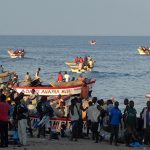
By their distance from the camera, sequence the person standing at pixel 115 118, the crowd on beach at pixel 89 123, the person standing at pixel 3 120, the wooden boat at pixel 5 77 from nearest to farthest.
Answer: the person standing at pixel 3 120, the crowd on beach at pixel 89 123, the person standing at pixel 115 118, the wooden boat at pixel 5 77

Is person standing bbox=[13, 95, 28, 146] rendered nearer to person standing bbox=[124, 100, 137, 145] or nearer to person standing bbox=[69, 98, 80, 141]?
person standing bbox=[69, 98, 80, 141]

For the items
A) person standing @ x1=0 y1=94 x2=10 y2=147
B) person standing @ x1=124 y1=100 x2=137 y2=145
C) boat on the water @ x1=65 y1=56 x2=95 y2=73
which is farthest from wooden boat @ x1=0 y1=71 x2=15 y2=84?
person standing @ x1=0 y1=94 x2=10 y2=147

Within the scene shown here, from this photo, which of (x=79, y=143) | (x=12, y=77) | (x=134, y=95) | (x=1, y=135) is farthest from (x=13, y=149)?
(x=134, y=95)

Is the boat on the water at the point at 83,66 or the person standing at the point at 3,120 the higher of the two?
the boat on the water at the point at 83,66

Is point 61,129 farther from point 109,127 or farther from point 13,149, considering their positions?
point 13,149

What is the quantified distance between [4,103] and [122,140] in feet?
14.6

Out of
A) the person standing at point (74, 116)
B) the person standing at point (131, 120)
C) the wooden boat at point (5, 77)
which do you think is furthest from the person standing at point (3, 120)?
the wooden boat at point (5, 77)

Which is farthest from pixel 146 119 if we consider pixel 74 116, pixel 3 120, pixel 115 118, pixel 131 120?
pixel 3 120

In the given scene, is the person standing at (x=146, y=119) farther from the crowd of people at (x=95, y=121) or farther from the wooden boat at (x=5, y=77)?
the wooden boat at (x=5, y=77)

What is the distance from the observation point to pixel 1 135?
51.9ft

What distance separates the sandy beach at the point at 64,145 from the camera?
16.2m

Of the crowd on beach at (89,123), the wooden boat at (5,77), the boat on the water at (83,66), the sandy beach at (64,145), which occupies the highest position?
the boat on the water at (83,66)

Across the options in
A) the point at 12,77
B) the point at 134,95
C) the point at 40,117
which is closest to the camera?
the point at 40,117

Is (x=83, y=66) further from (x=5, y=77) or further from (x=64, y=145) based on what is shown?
(x=64, y=145)
